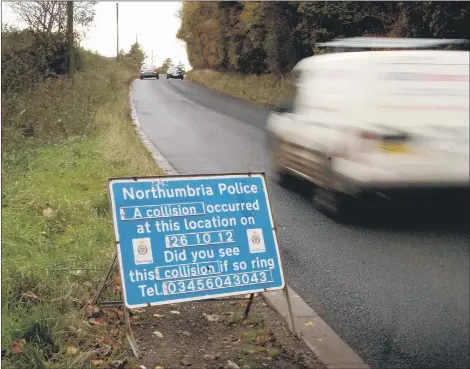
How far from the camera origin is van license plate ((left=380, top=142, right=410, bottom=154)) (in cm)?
191

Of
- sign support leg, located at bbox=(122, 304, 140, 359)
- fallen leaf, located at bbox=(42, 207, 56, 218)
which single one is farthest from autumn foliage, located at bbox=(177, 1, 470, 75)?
fallen leaf, located at bbox=(42, 207, 56, 218)

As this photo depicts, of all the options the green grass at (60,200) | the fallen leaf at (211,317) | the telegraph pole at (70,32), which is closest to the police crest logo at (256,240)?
the fallen leaf at (211,317)

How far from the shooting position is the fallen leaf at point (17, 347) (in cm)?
291

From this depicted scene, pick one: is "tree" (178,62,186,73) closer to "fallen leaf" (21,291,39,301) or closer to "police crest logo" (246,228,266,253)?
"police crest logo" (246,228,266,253)

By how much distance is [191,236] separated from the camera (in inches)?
125

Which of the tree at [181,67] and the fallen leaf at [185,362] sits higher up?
the tree at [181,67]

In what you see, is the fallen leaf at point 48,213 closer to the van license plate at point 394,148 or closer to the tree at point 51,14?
the tree at point 51,14

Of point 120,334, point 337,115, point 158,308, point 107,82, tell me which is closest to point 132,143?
point 107,82

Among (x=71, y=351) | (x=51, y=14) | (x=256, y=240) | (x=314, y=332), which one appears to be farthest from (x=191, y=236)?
(x=51, y=14)

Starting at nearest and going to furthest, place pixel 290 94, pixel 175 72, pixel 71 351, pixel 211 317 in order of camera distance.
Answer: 1. pixel 290 94
2. pixel 175 72
3. pixel 71 351
4. pixel 211 317

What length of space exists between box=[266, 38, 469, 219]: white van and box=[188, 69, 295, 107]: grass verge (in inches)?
11.4

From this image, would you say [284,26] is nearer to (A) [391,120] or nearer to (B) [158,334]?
(A) [391,120]

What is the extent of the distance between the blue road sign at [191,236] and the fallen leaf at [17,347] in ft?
1.77

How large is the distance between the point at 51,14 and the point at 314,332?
245 centimetres
